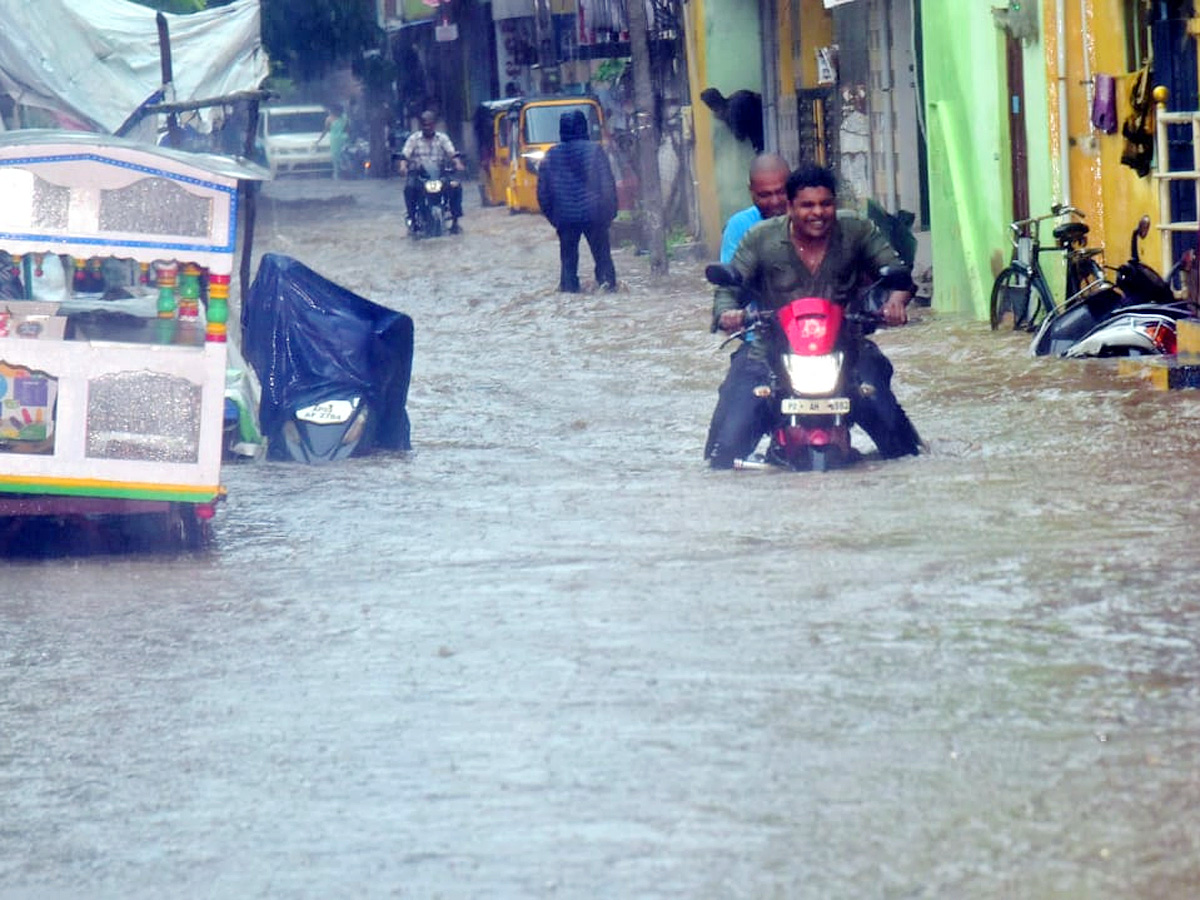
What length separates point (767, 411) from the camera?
10.1m

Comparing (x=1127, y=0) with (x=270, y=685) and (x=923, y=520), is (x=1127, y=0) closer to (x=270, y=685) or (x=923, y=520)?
(x=923, y=520)

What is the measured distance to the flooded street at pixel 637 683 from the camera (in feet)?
15.0

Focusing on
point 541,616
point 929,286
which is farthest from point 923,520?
point 929,286

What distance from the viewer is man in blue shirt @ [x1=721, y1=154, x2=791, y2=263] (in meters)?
10.7

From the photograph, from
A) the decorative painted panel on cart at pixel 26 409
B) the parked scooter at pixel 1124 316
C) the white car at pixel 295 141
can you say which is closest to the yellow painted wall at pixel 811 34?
the parked scooter at pixel 1124 316

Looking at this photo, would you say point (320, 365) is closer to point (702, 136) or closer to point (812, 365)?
point (812, 365)

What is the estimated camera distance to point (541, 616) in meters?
7.06

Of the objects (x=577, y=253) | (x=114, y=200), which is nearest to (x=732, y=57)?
(x=577, y=253)

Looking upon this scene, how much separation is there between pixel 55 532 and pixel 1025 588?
4525 millimetres

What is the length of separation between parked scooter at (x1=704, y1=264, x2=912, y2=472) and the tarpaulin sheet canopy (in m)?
9.55

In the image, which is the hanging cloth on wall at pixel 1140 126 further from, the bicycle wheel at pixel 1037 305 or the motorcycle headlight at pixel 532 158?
the motorcycle headlight at pixel 532 158

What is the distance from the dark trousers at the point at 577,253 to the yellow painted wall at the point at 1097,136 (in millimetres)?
7324

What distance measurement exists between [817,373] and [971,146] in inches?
340

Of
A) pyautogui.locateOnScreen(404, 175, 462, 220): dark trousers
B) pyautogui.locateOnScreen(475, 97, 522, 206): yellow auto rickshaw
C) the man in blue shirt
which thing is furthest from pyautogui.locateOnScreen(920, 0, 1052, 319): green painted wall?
pyautogui.locateOnScreen(475, 97, 522, 206): yellow auto rickshaw
